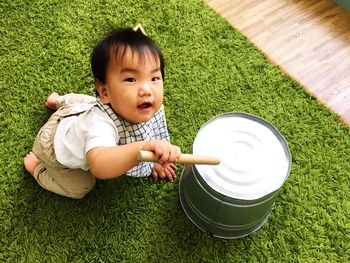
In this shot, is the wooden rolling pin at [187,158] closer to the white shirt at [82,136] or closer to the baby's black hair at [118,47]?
the white shirt at [82,136]

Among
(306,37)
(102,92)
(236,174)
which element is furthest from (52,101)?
(306,37)

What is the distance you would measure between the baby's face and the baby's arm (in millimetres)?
113

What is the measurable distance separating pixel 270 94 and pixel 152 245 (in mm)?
637

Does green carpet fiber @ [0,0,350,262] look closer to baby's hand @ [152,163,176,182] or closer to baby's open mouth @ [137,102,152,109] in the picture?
baby's hand @ [152,163,176,182]

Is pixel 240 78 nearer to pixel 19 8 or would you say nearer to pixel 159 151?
pixel 159 151

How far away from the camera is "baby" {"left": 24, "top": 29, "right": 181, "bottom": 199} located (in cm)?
81

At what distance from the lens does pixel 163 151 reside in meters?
0.75

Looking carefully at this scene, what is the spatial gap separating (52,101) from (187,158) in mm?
605

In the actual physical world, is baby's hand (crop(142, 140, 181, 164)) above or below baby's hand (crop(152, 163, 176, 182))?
above

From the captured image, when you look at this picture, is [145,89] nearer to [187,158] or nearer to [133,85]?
[133,85]

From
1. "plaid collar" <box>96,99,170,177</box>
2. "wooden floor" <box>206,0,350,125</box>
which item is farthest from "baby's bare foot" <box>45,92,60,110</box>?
"wooden floor" <box>206,0,350,125</box>

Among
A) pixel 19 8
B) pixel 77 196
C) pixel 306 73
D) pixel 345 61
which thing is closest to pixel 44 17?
pixel 19 8

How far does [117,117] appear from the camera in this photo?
91 cm

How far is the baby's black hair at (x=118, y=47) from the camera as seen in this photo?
2.83 feet
